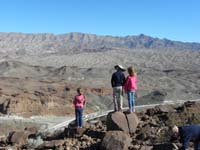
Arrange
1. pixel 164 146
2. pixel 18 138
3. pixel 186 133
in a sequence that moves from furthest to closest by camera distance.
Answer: pixel 18 138 → pixel 164 146 → pixel 186 133

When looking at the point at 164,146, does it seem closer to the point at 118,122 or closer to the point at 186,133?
the point at 118,122

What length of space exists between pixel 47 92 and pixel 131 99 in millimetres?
48821

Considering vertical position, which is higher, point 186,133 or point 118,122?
point 186,133

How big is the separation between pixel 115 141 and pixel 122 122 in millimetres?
1365

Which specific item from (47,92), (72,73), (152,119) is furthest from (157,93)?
(152,119)

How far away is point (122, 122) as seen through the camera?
45.1 ft

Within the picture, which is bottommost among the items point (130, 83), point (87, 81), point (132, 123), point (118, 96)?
point (132, 123)

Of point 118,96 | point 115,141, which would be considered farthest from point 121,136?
point 118,96

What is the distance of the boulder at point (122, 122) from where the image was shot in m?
13.7

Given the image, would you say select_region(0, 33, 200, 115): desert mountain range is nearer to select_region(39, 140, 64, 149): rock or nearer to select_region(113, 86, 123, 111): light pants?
select_region(113, 86, 123, 111): light pants

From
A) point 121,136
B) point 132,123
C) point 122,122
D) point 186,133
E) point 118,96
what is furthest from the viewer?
point 118,96

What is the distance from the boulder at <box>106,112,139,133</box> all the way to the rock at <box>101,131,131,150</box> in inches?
35.9

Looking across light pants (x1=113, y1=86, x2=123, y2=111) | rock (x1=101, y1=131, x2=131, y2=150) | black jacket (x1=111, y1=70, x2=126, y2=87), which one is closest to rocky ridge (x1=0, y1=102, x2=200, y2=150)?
rock (x1=101, y1=131, x2=131, y2=150)

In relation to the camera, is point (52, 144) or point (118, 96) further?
point (118, 96)
